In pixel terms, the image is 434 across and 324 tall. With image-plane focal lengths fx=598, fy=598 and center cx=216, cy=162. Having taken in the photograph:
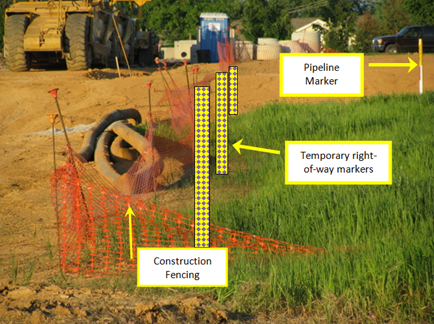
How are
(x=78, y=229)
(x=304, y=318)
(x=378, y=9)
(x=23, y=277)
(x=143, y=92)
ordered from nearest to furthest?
1. (x=304, y=318)
2. (x=23, y=277)
3. (x=78, y=229)
4. (x=143, y=92)
5. (x=378, y=9)

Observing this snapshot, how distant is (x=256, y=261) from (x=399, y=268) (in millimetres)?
1236

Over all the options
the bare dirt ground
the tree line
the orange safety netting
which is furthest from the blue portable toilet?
the orange safety netting

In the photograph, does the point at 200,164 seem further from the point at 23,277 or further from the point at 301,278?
the point at 23,277

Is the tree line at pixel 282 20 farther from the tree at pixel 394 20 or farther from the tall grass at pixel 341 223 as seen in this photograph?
the tall grass at pixel 341 223

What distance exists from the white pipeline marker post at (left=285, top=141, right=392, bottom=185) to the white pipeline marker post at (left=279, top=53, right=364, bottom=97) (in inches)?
27.3

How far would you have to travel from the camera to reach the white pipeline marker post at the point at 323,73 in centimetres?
562

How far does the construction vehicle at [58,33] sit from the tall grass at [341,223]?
10972 mm

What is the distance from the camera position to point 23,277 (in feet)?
16.3

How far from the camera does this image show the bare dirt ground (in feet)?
12.8

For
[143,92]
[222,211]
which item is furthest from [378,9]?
[222,211]

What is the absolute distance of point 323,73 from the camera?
5.64 metres

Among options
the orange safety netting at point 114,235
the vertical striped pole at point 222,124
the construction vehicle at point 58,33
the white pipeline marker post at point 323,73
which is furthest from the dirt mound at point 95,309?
the construction vehicle at point 58,33

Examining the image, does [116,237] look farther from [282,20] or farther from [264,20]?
[282,20]

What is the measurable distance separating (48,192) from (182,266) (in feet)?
14.2
